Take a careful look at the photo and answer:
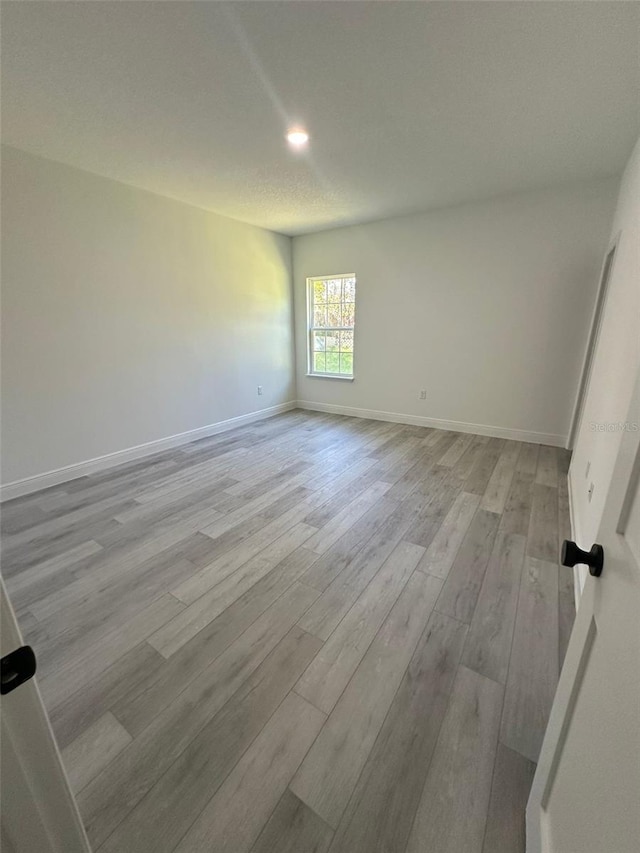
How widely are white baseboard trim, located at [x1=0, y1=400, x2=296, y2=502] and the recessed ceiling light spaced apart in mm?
3033

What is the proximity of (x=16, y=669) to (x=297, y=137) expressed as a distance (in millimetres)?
2984

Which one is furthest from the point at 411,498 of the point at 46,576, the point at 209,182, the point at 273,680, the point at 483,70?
the point at 209,182

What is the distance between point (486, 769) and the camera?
3.55 feet

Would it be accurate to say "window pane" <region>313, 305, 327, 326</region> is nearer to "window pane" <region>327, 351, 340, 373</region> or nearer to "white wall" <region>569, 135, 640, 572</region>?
"window pane" <region>327, 351, 340, 373</region>

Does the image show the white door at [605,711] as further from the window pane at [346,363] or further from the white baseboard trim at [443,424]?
the window pane at [346,363]

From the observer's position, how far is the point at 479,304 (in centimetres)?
396

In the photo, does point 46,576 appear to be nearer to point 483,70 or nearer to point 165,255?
point 165,255

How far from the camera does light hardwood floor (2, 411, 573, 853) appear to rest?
39.1 inches

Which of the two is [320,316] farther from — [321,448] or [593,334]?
[593,334]

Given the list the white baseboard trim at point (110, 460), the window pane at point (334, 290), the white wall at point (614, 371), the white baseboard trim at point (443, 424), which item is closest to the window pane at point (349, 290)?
the window pane at point (334, 290)

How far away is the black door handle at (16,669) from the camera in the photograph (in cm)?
47

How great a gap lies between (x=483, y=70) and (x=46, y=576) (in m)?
3.57

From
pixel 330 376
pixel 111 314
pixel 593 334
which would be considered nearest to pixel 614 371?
pixel 593 334

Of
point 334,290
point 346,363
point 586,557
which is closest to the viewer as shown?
point 586,557
